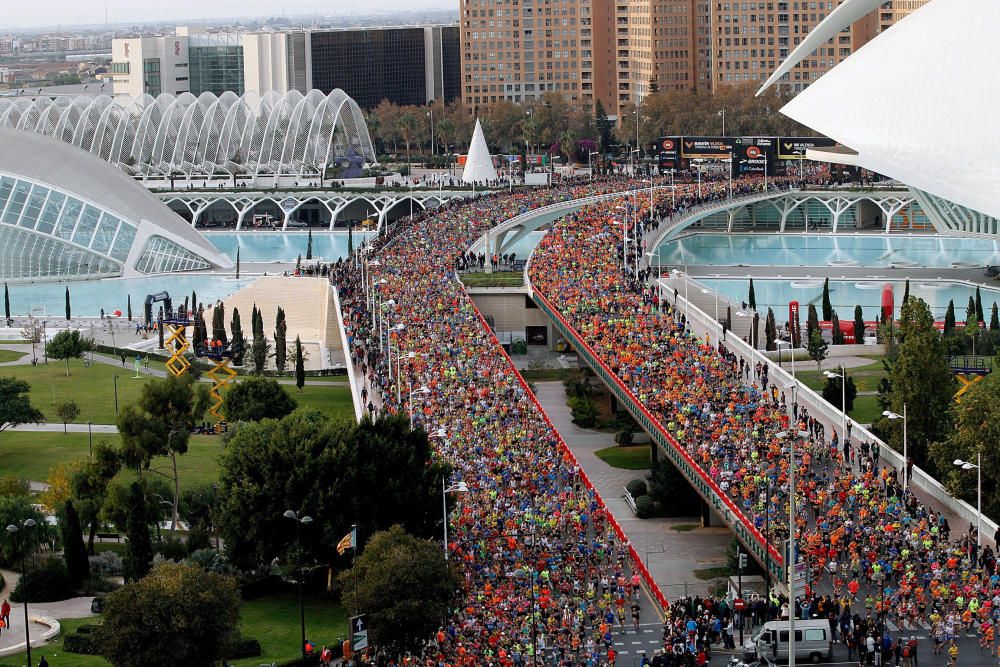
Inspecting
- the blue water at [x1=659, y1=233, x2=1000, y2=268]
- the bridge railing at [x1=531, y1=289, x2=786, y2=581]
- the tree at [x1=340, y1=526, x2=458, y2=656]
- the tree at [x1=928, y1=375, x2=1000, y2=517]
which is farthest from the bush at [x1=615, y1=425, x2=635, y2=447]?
the blue water at [x1=659, y1=233, x2=1000, y2=268]

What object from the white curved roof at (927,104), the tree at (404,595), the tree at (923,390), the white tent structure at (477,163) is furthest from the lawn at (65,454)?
the white tent structure at (477,163)

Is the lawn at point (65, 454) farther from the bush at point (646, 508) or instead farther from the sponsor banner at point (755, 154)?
the sponsor banner at point (755, 154)

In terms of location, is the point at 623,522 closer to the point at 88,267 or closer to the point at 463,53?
the point at 88,267

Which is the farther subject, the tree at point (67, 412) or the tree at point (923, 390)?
the tree at point (67, 412)

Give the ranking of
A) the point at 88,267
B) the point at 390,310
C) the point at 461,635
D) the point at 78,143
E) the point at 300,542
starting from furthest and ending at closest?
the point at 78,143
the point at 88,267
the point at 390,310
the point at 300,542
the point at 461,635

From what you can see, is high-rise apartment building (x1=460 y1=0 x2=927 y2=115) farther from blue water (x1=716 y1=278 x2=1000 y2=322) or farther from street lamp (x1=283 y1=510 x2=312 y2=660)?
street lamp (x1=283 y1=510 x2=312 y2=660)

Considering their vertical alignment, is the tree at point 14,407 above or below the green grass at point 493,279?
below

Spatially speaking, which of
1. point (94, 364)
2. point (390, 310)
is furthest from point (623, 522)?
point (94, 364)
